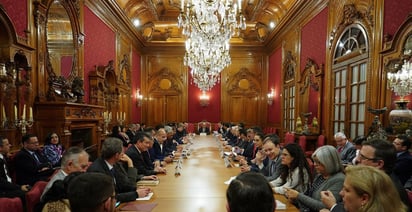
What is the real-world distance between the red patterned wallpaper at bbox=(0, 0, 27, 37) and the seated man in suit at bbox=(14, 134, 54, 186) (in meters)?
1.89

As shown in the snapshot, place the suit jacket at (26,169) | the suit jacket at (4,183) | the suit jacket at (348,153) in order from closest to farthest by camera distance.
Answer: the suit jacket at (4,183), the suit jacket at (26,169), the suit jacket at (348,153)

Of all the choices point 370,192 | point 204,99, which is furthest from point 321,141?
point 204,99

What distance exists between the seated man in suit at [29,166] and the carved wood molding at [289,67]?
25.8 ft

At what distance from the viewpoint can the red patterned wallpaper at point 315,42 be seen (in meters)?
6.76

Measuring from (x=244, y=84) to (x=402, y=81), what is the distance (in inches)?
342

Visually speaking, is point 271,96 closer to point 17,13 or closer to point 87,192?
point 17,13

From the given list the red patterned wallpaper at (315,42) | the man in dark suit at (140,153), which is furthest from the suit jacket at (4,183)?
the red patterned wallpaper at (315,42)

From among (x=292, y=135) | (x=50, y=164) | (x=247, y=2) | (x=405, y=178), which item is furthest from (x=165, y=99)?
(x=405, y=178)

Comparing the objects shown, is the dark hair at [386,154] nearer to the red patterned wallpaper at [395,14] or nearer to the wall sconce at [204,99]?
the red patterned wallpaper at [395,14]

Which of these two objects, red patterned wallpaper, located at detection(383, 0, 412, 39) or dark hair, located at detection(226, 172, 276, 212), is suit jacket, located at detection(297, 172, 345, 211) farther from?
red patterned wallpaper, located at detection(383, 0, 412, 39)

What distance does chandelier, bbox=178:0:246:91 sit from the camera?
5098 millimetres

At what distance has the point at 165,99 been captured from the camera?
12.3 meters

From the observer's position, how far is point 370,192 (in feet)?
3.94

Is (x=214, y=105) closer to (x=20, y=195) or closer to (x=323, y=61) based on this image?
(x=323, y=61)
